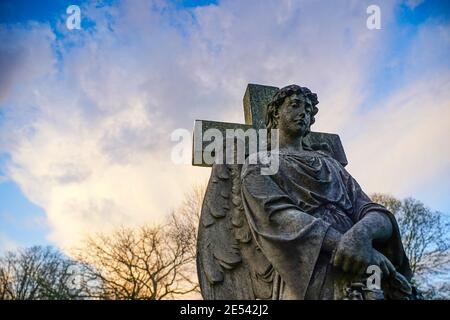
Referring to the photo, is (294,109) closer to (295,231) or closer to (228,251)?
(295,231)

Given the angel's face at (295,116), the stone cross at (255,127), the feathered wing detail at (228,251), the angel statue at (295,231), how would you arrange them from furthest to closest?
the stone cross at (255,127) < the angel's face at (295,116) < the feathered wing detail at (228,251) < the angel statue at (295,231)

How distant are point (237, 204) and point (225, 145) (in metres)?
0.92

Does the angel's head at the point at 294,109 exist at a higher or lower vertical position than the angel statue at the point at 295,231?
higher

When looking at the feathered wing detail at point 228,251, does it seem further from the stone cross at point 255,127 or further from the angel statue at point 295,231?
the stone cross at point 255,127

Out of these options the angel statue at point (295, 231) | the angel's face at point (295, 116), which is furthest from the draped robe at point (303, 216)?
the angel's face at point (295, 116)

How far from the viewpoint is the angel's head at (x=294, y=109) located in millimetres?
4387

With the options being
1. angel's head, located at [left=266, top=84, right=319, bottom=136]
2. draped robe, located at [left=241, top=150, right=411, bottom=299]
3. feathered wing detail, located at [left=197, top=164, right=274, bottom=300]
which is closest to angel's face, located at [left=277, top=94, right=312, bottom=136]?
angel's head, located at [left=266, top=84, right=319, bottom=136]

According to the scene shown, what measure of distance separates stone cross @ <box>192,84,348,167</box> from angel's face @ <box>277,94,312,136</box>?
0.83 metres

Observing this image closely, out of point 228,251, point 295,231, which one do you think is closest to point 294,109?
point 295,231

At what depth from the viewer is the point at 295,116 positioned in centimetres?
439

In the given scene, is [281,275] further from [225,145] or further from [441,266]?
[441,266]

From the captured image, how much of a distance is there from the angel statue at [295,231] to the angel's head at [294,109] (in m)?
0.01

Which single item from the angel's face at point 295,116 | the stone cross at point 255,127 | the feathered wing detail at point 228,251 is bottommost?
the feathered wing detail at point 228,251
